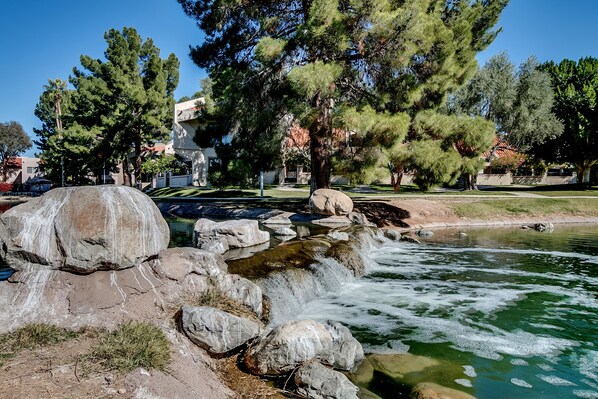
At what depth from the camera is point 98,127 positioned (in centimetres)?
3381

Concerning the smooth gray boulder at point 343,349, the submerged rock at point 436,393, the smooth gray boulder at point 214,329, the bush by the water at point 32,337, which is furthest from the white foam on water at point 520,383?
the bush by the water at point 32,337

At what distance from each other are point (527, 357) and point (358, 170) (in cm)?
1154

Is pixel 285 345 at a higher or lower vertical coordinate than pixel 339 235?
lower

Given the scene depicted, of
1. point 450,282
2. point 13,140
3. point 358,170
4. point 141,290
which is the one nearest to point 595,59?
point 358,170

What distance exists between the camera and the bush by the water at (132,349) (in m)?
4.38

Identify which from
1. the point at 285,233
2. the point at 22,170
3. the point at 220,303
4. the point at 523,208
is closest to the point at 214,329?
the point at 220,303

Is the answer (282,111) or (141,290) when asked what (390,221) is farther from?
(141,290)

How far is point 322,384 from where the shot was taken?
15.9 feet

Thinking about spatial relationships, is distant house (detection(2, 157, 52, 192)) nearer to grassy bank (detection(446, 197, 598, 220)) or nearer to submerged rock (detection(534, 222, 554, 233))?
grassy bank (detection(446, 197, 598, 220))

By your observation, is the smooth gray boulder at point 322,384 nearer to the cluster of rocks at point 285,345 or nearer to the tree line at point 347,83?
the cluster of rocks at point 285,345

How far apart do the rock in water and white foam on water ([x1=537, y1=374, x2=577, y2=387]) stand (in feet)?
20.4

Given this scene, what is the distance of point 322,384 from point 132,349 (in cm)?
222

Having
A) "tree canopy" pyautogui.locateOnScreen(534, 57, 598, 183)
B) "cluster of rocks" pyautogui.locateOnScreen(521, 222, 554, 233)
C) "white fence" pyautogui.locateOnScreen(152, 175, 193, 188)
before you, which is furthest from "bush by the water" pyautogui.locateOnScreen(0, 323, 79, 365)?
"tree canopy" pyautogui.locateOnScreen(534, 57, 598, 183)

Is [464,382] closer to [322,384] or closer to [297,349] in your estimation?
[322,384]
